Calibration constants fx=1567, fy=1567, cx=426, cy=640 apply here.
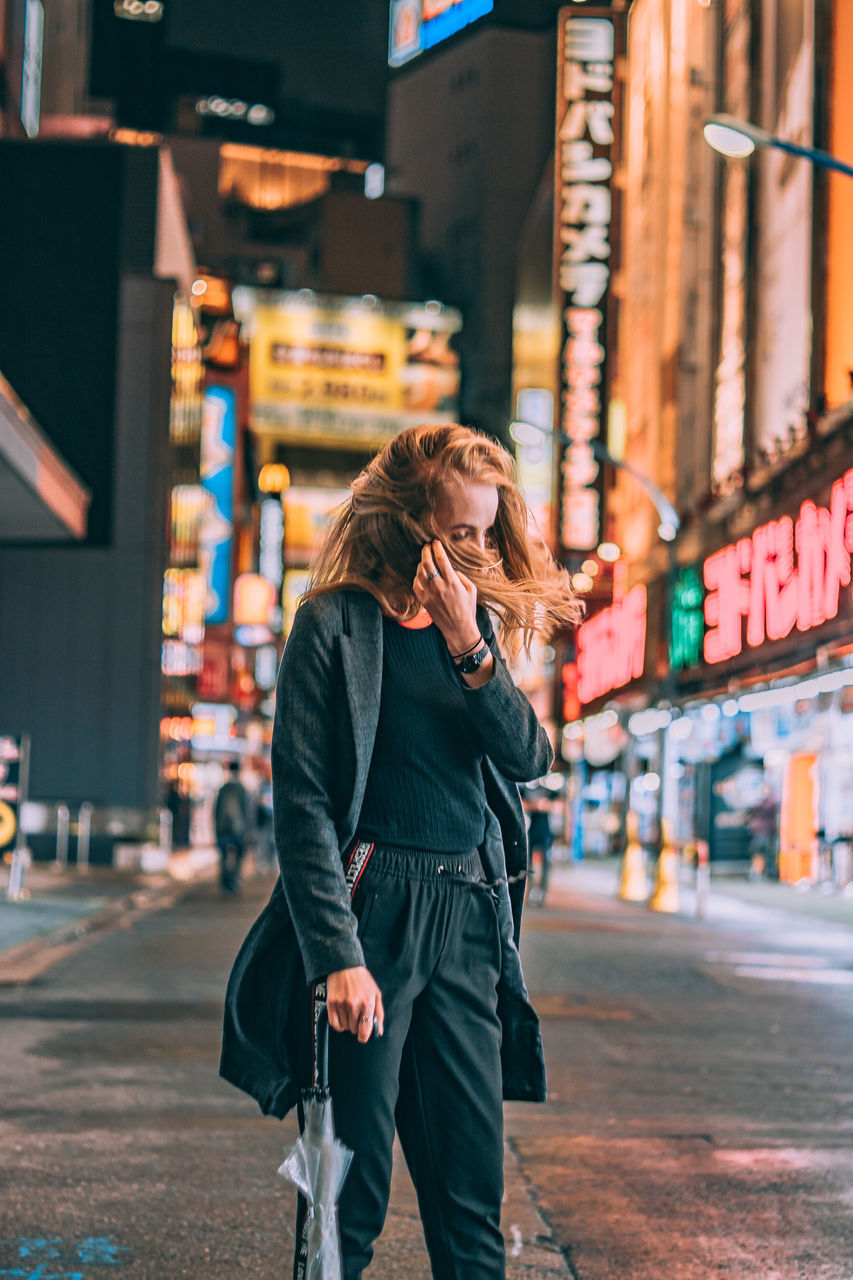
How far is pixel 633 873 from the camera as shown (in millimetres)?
23969

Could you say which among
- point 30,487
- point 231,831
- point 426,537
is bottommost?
point 231,831

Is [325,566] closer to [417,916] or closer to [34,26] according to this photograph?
[417,916]

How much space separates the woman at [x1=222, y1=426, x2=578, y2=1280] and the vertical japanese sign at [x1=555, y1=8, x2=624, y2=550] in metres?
35.8

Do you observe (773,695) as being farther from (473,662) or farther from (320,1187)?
(320,1187)

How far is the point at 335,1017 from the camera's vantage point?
282cm

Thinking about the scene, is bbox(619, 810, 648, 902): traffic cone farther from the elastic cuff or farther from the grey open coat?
the elastic cuff

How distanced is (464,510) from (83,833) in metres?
26.1

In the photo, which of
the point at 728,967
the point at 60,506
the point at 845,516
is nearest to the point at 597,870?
the point at 60,506

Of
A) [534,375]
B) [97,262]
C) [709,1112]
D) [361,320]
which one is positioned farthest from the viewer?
[361,320]

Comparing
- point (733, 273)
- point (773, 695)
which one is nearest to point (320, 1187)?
point (773, 695)

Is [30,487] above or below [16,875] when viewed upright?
above

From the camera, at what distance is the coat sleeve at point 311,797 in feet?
9.27

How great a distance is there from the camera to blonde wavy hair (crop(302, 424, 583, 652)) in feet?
10.3

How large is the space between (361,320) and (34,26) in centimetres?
3865
